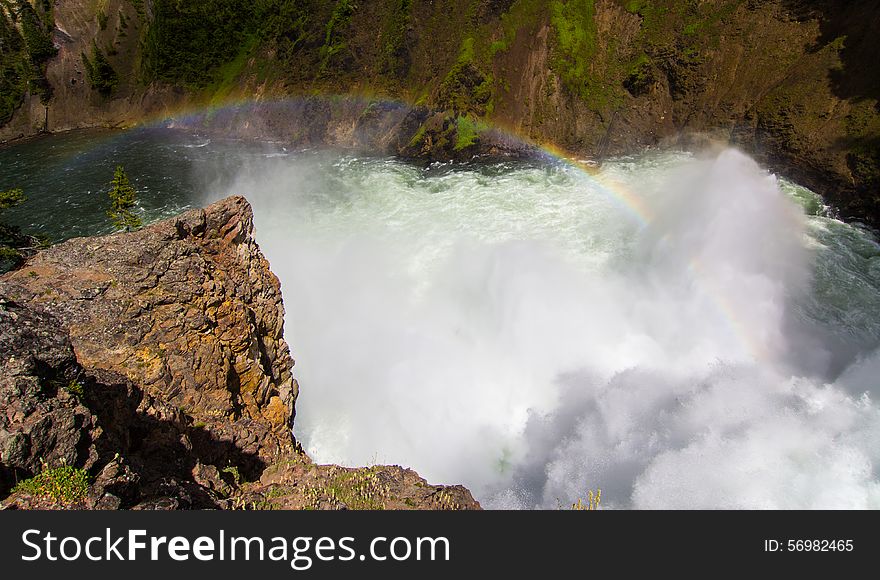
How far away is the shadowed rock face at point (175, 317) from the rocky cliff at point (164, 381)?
33mm

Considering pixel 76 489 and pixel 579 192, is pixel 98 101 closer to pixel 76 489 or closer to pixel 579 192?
pixel 579 192

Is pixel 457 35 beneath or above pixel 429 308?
above

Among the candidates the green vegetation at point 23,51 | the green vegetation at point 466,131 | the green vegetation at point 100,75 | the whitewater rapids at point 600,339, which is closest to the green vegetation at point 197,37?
the green vegetation at point 100,75

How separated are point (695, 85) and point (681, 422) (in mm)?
36487

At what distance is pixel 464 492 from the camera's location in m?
10.5

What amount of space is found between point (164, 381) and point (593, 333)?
2083 cm

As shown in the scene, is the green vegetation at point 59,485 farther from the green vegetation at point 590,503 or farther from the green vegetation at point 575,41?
the green vegetation at point 575,41

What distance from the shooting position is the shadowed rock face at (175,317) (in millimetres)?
11789

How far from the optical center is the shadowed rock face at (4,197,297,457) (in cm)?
1179

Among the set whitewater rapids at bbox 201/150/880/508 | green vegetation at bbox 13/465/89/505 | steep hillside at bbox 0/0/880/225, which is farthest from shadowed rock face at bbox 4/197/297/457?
steep hillside at bbox 0/0/880/225

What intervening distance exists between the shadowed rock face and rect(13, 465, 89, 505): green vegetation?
4.49m

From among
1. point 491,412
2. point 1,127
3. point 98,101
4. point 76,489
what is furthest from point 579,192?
point 1,127

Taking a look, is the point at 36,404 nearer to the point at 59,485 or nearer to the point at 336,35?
the point at 59,485

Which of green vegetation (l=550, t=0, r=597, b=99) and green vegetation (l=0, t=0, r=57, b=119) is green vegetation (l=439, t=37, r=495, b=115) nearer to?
green vegetation (l=550, t=0, r=597, b=99)
